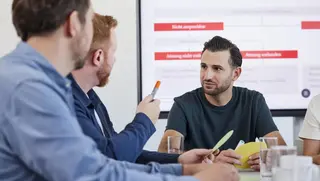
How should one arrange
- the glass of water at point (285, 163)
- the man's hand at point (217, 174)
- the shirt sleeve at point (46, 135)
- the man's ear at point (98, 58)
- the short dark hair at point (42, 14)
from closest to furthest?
the shirt sleeve at point (46, 135), the short dark hair at point (42, 14), the man's hand at point (217, 174), the glass of water at point (285, 163), the man's ear at point (98, 58)

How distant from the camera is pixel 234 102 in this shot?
9.61 ft

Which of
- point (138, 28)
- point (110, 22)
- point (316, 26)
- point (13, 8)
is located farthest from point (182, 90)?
point (13, 8)

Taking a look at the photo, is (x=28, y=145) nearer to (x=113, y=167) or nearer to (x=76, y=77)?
(x=113, y=167)

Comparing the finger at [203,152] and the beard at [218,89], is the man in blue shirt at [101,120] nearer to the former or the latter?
the finger at [203,152]

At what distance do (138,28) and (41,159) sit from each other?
2.53 m

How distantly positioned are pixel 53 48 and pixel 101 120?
0.93 m

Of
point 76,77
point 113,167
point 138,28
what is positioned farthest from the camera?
point 138,28

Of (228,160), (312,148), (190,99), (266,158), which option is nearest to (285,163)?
(266,158)

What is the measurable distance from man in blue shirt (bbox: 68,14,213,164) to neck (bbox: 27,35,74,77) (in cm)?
58

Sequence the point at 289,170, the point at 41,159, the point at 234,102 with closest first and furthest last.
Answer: the point at 41,159
the point at 289,170
the point at 234,102

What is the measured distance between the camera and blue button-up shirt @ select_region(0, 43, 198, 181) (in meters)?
0.98

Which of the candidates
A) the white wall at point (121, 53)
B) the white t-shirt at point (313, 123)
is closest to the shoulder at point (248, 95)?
the white t-shirt at point (313, 123)

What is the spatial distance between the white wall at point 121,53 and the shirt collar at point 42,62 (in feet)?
7.85

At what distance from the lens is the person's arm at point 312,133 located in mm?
2588
